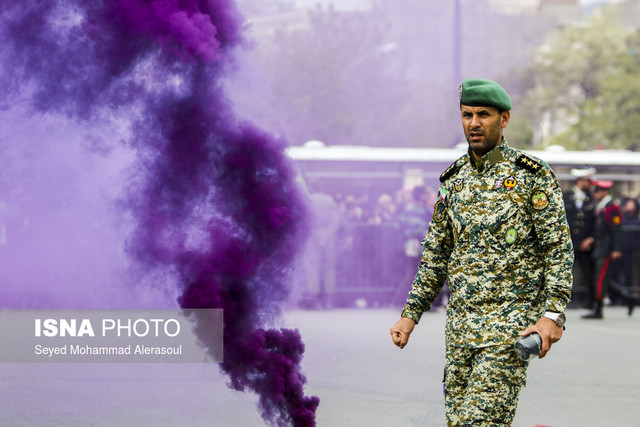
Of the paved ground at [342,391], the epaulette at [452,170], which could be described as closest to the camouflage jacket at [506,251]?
the epaulette at [452,170]

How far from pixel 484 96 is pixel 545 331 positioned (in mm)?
872

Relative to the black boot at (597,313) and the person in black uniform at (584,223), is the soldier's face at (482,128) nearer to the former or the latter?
the person in black uniform at (584,223)

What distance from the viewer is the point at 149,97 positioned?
6.05 m

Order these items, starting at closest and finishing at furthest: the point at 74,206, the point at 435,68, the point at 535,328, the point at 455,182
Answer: the point at 535,328
the point at 455,182
the point at 74,206
the point at 435,68

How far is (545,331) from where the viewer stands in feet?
12.2

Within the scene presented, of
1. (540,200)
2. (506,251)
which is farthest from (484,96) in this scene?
(506,251)

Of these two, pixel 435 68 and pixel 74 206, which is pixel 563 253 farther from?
pixel 435 68

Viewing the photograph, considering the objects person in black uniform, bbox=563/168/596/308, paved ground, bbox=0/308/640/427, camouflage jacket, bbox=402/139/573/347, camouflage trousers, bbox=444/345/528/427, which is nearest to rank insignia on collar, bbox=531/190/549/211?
camouflage jacket, bbox=402/139/573/347

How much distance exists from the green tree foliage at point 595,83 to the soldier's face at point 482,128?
35.9m

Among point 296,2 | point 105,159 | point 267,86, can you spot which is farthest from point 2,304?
point 296,2

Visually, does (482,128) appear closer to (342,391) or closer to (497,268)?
(497,268)

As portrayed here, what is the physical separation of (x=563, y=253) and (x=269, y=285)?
2403 mm

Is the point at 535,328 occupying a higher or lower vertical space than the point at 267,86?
lower

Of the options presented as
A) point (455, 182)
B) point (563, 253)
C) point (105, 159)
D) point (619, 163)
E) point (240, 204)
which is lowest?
point (563, 253)
